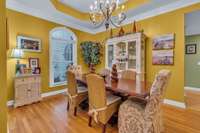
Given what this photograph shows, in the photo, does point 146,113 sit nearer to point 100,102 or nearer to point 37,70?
point 100,102

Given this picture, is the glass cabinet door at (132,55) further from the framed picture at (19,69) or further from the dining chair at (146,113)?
the framed picture at (19,69)

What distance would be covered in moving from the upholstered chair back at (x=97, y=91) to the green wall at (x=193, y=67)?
510cm

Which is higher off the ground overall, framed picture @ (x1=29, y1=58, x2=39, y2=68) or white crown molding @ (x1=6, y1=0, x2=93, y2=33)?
white crown molding @ (x1=6, y1=0, x2=93, y2=33)

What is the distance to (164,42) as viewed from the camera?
366cm

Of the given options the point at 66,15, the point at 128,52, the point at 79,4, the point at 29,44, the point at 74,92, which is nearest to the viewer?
the point at 74,92

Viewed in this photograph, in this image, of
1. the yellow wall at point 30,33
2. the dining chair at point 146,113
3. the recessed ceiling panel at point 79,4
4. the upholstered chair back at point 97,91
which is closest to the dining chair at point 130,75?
the dining chair at point 146,113

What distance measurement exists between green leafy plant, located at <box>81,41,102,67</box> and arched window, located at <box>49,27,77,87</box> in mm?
386

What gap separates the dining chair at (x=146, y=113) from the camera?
1.68m

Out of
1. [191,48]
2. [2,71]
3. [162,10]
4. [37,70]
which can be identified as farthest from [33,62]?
[191,48]

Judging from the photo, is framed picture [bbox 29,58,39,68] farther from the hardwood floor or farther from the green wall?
the green wall

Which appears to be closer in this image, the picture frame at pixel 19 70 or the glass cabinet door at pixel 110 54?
the picture frame at pixel 19 70

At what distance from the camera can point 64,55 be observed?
5242 mm

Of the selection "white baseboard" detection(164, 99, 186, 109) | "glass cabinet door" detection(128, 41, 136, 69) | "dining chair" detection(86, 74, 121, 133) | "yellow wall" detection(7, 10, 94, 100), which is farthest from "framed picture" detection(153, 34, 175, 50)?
"yellow wall" detection(7, 10, 94, 100)

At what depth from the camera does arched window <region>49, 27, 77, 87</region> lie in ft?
15.4
